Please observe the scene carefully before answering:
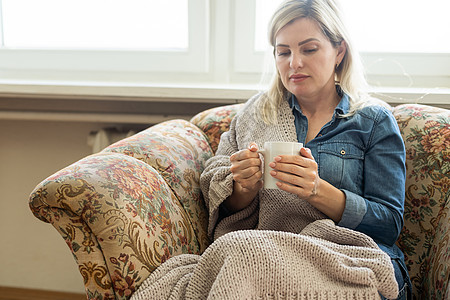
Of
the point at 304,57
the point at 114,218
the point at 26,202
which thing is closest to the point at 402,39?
the point at 304,57

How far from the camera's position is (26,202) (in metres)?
2.01

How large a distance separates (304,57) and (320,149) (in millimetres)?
239

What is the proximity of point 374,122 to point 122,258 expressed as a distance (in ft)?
2.36

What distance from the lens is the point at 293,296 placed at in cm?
91

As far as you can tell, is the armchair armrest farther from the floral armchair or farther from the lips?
the lips

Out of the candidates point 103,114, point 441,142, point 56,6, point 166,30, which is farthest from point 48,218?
point 56,6

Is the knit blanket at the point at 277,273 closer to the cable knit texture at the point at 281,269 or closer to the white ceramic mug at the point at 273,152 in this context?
the cable knit texture at the point at 281,269

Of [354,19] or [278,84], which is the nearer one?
[278,84]

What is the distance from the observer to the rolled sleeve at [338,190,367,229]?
43.8 inches

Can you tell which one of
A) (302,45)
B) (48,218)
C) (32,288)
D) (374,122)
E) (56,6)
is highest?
(56,6)

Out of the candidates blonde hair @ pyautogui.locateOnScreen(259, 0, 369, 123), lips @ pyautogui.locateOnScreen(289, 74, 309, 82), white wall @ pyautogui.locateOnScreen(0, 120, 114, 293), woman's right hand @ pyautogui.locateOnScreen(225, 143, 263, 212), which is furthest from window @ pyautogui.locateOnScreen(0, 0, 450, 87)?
woman's right hand @ pyautogui.locateOnScreen(225, 143, 263, 212)

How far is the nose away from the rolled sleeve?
342 mm

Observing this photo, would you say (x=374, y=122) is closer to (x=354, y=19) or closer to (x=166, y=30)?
(x=354, y=19)

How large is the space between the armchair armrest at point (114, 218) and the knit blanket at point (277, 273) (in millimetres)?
51
